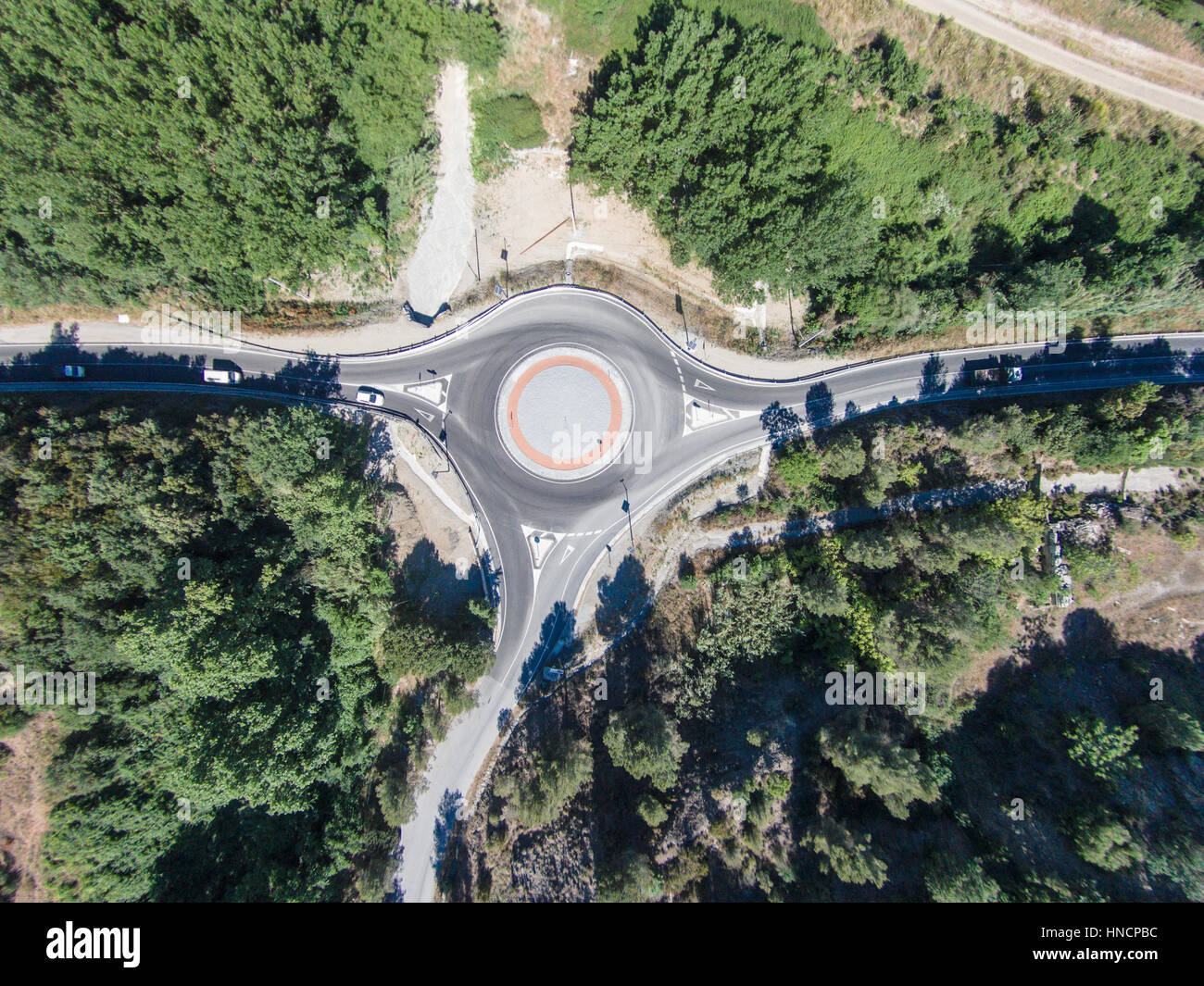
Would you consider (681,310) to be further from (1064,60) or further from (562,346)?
(1064,60)

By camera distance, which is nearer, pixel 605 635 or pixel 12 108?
pixel 12 108

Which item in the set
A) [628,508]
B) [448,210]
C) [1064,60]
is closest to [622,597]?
[628,508]

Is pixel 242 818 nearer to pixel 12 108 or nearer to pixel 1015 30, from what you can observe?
pixel 12 108

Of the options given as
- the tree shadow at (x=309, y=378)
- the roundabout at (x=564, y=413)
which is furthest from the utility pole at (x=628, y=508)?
the tree shadow at (x=309, y=378)

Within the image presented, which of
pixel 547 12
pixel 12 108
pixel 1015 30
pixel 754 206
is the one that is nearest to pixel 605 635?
pixel 754 206

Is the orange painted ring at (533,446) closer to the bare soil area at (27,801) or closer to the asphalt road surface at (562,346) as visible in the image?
the asphalt road surface at (562,346)

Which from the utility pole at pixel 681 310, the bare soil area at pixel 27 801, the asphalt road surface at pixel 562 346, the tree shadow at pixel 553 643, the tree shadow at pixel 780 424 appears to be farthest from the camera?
the tree shadow at pixel 780 424
